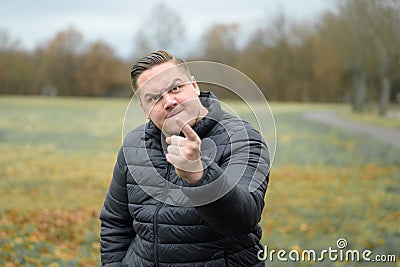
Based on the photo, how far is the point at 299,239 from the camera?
7410 millimetres

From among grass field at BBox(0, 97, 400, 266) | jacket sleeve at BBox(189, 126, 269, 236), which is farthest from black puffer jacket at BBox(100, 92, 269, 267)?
grass field at BBox(0, 97, 400, 266)

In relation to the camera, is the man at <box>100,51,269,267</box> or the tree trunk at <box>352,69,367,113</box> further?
the tree trunk at <box>352,69,367,113</box>

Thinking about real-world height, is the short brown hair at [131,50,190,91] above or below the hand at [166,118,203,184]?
above

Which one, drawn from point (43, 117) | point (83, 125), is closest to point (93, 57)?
point (43, 117)

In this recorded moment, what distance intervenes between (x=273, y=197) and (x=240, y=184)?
928cm

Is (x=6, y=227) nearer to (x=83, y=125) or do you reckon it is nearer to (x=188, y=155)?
(x=188, y=155)

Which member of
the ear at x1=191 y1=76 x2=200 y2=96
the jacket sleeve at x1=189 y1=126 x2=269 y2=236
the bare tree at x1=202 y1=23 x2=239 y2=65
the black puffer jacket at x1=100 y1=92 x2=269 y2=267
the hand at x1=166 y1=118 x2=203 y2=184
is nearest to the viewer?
the hand at x1=166 y1=118 x2=203 y2=184

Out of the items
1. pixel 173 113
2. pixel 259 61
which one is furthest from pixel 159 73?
pixel 259 61

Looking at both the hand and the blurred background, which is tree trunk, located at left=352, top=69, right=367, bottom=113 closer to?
the blurred background

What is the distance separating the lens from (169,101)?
183 centimetres

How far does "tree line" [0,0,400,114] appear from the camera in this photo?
1684 inches

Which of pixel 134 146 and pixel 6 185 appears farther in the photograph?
pixel 6 185

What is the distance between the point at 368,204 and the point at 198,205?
867cm

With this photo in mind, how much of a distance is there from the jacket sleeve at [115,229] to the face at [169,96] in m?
0.50
